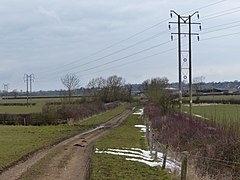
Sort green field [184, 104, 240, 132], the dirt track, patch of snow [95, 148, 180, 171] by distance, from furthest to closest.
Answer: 1. green field [184, 104, 240, 132]
2. patch of snow [95, 148, 180, 171]
3. the dirt track

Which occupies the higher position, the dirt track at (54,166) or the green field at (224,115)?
the green field at (224,115)

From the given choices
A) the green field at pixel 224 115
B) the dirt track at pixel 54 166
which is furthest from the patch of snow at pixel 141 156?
the green field at pixel 224 115

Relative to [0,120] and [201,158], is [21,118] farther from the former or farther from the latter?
[201,158]

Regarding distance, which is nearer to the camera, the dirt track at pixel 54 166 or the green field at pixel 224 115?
the dirt track at pixel 54 166

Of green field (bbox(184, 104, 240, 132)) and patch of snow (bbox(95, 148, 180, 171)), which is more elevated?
green field (bbox(184, 104, 240, 132))

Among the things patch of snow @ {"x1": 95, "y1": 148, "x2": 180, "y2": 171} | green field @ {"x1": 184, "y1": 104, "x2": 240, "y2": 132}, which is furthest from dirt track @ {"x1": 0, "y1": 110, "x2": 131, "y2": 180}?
green field @ {"x1": 184, "y1": 104, "x2": 240, "y2": 132}

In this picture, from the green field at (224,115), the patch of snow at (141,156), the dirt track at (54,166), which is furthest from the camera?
the green field at (224,115)

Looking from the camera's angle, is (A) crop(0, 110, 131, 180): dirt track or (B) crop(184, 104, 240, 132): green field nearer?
(A) crop(0, 110, 131, 180): dirt track

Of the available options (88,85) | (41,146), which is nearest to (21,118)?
(41,146)

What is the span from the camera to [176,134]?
28.4 meters

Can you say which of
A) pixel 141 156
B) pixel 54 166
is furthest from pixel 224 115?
pixel 54 166

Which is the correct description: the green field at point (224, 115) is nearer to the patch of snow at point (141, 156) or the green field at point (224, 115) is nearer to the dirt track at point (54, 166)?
the patch of snow at point (141, 156)

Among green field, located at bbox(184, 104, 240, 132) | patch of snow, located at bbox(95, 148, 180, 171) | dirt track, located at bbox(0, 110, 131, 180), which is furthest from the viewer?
green field, located at bbox(184, 104, 240, 132)

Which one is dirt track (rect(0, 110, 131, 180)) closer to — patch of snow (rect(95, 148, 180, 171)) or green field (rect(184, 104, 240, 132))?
patch of snow (rect(95, 148, 180, 171))
